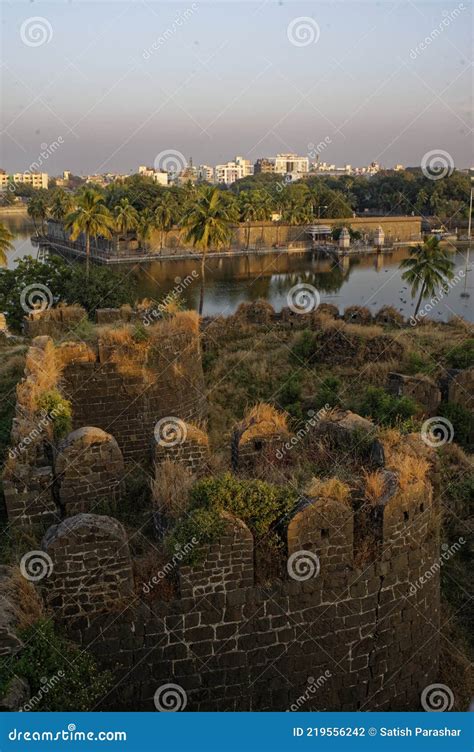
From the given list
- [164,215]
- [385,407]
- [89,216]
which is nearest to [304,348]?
[385,407]

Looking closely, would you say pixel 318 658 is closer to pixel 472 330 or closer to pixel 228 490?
pixel 228 490

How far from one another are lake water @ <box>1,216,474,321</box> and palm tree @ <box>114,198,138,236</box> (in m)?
5.48

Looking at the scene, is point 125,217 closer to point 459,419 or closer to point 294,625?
point 459,419

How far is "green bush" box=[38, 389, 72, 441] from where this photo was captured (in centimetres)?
925

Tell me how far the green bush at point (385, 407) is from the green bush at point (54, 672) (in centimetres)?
1091

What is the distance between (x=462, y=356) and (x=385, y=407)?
6038mm

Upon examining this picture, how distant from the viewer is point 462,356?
2173cm

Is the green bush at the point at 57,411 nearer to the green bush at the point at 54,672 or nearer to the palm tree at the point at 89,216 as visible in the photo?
the green bush at the point at 54,672

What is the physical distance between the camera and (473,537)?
11977mm

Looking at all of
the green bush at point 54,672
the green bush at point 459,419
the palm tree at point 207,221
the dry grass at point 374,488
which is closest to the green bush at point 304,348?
the green bush at point 459,419

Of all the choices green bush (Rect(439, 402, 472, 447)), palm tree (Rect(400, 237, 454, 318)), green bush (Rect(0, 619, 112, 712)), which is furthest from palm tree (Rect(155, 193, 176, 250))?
green bush (Rect(0, 619, 112, 712))

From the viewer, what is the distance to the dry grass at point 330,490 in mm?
6621

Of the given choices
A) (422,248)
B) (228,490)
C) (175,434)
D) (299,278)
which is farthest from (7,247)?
(299,278)

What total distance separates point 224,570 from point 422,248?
33694 millimetres
